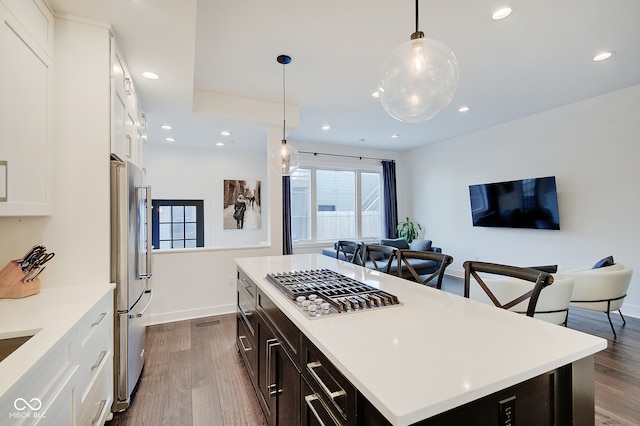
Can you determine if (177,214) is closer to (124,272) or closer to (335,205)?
(335,205)

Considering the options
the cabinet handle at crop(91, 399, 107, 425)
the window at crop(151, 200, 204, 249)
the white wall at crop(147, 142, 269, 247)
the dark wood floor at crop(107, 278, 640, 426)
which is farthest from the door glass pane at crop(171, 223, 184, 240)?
the cabinet handle at crop(91, 399, 107, 425)

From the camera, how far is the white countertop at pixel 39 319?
94cm

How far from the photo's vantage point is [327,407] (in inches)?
39.7

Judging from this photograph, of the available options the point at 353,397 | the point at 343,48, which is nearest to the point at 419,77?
Answer: the point at 353,397

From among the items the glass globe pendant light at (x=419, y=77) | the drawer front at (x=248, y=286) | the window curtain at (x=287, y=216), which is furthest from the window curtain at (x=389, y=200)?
the glass globe pendant light at (x=419, y=77)

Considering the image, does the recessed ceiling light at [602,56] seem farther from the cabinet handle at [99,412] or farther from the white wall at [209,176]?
the cabinet handle at [99,412]

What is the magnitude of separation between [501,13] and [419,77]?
157 cm

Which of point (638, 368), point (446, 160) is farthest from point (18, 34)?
point (446, 160)

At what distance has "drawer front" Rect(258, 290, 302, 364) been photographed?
131 cm

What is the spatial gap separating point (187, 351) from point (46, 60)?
262 centimetres

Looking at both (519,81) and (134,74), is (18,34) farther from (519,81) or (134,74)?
(519,81)

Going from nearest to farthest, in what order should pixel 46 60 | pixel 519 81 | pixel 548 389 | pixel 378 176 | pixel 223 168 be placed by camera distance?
1. pixel 548 389
2. pixel 46 60
3. pixel 519 81
4. pixel 223 168
5. pixel 378 176

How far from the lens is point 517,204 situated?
4871 millimetres

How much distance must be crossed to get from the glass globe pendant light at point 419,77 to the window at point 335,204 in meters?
4.94
